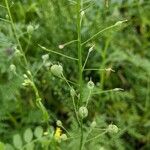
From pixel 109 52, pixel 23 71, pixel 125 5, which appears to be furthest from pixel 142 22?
pixel 23 71

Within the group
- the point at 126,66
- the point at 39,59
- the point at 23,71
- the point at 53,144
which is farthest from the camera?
the point at 126,66

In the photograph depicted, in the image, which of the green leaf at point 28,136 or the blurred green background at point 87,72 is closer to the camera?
the green leaf at point 28,136

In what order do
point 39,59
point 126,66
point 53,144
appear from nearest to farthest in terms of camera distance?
1. point 53,144
2. point 39,59
3. point 126,66

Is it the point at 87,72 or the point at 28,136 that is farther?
the point at 87,72

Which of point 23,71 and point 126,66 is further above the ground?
point 23,71

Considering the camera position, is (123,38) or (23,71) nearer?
(23,71)

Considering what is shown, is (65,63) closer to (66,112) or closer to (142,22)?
(66,112)

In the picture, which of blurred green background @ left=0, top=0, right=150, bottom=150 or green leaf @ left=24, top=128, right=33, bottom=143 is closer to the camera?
green leaf @ left=24, top=128, right=33, bottom=143

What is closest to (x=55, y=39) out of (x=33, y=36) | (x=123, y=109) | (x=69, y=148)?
(x=33, y=36)
